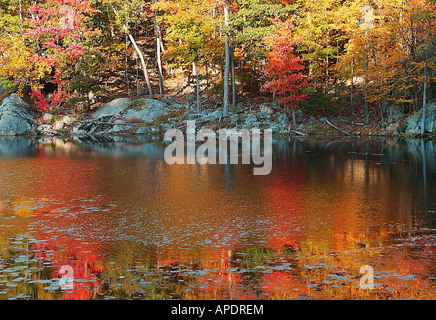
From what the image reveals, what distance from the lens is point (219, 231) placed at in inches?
401

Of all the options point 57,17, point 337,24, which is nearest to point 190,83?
point 57,17

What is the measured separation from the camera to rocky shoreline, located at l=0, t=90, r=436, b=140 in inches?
1363

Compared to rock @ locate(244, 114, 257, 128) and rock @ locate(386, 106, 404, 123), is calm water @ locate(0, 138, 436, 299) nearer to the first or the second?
rock @ locate(386, 106, 404, 123)

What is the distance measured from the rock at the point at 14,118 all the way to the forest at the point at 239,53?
1.86 m

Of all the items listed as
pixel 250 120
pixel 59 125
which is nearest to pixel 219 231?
pixel 250 120

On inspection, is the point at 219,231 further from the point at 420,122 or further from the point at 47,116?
the point at 47,116

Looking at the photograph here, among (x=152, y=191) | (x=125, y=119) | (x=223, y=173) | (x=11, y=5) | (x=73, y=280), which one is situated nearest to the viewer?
(x=73, y=280)

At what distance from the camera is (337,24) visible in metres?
36.4

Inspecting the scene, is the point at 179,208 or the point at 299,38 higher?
the point at 299,38

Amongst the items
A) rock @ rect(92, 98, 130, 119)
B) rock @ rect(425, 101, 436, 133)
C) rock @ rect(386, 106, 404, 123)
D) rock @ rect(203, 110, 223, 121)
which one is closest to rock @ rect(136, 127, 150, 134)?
rock @ rect(92, 98, 130, 119)

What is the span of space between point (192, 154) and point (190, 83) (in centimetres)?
2389

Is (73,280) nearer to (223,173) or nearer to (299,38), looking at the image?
(223,173)

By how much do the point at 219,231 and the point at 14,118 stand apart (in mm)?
37641
